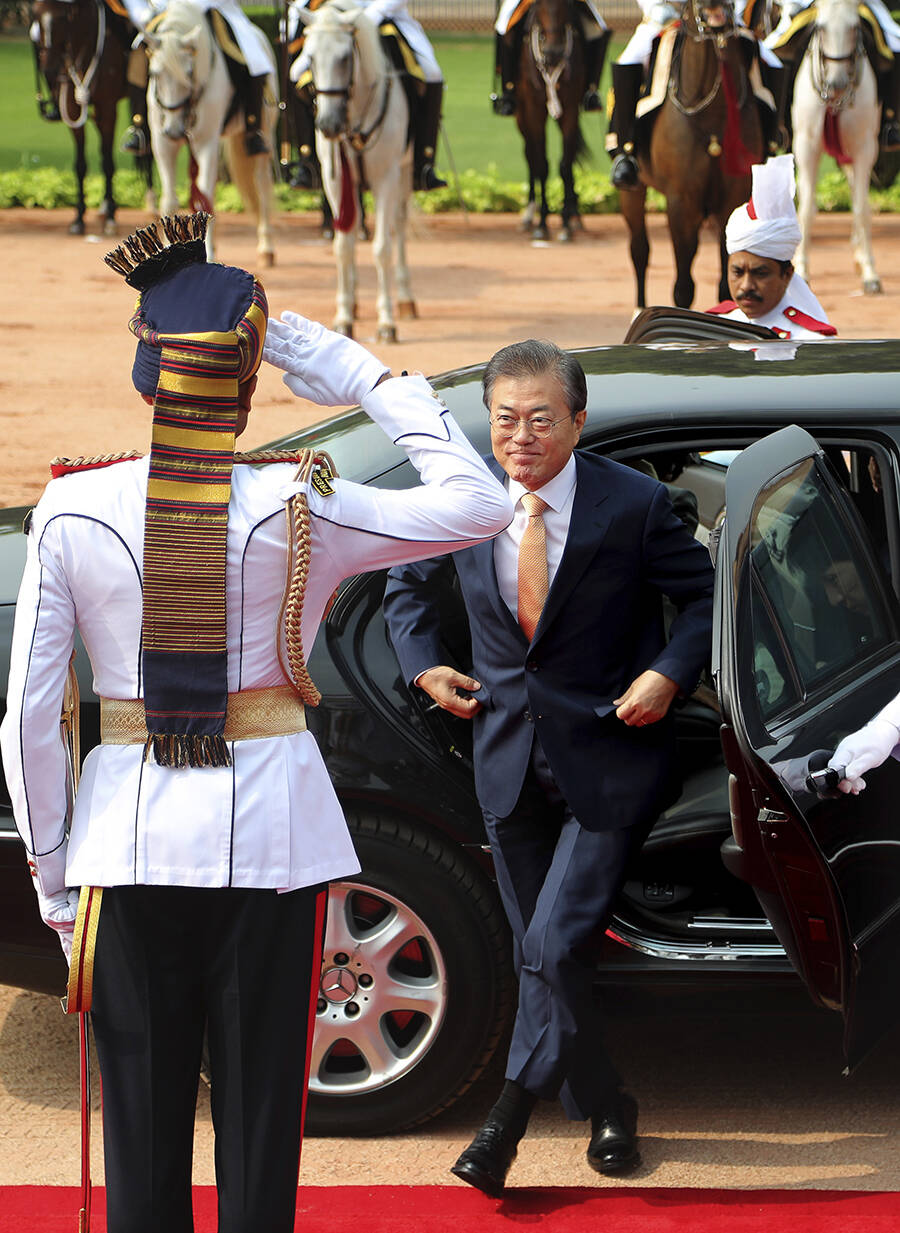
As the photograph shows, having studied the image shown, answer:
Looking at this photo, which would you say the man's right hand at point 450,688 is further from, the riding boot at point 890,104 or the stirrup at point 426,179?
the riding boot at point 890,104

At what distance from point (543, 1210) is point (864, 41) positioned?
13.4 metres

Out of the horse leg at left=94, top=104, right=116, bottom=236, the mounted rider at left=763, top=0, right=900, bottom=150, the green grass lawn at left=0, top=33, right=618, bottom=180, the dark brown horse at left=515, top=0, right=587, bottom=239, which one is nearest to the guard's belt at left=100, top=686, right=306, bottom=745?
the mounted rider at left=763, top=0, right=900, bottom=150

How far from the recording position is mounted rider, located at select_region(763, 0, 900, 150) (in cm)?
1526

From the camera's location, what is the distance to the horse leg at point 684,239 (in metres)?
12.7

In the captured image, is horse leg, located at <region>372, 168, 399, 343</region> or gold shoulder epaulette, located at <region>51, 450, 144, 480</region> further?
horse leg, located at <region>372, 168, 399, 343</region>

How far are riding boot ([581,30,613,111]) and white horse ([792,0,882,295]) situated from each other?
364cm

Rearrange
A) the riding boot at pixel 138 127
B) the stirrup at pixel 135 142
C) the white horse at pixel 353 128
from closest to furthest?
1. the white horse at pixel 353 128
2. the stirrup at pixel 135 142
3. the riding boot at pixel 138 127

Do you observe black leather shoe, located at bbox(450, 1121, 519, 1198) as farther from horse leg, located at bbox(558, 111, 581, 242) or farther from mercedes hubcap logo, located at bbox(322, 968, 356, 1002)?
horse leg, located at bbox(558, 111, 581, 242)

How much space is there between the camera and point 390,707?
3818mm

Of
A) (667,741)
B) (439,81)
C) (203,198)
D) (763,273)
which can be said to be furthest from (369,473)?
(203,198)

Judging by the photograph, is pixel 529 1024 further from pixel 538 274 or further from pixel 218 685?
pixel 538 274

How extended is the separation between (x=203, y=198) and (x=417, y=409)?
1404 centimetres

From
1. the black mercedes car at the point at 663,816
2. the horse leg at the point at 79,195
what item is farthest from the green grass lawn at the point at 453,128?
the black mercedes car at the point at 663,816

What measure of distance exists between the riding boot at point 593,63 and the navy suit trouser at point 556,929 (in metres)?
15.9
